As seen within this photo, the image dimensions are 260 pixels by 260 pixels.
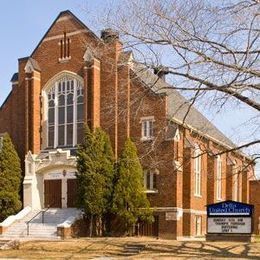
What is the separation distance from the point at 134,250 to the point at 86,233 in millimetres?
8349

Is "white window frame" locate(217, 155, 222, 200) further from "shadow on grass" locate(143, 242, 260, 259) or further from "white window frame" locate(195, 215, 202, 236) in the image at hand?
"shadow on grass" locate(143, 242, 260, 259)

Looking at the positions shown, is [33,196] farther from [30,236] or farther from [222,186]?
[222,186]

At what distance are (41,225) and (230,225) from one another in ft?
37.5

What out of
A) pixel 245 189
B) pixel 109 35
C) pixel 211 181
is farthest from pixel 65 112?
pixel 245 189

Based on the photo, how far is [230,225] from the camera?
28.2 meters

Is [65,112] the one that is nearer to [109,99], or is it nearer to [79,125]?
[79,125]

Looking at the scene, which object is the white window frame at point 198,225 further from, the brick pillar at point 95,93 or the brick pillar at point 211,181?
the brick pillar at point 95,93

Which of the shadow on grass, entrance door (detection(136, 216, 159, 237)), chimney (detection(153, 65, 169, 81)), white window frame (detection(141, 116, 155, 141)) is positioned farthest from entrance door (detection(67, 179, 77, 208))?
chimney (detection(153, 65, 169, 81))

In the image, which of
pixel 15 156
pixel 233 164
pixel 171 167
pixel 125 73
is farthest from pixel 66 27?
pixel 233 164

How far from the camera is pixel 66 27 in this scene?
37.3 meters

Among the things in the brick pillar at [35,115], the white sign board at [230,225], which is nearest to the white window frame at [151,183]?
the white sign board at [230,225]

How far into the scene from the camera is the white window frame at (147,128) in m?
34.4

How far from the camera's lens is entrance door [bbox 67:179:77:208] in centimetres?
3541

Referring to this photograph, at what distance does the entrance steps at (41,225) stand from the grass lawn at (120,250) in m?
3.90
